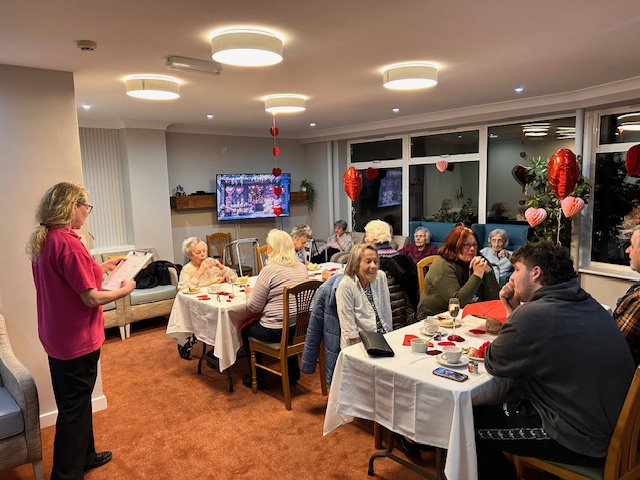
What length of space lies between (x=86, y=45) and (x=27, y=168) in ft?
2.99

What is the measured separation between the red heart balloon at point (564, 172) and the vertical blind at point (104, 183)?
521 cm

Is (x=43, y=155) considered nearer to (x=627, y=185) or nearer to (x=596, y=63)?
(x=596, y=63)

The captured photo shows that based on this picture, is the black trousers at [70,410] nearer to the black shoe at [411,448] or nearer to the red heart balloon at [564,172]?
the black shoe at [411,448]

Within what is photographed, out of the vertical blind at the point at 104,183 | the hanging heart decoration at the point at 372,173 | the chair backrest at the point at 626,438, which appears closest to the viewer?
the chair backrest at the point at 626,438

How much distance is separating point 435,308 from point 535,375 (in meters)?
1.30

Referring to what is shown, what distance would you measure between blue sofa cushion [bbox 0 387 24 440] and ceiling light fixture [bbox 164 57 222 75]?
83.6 inches

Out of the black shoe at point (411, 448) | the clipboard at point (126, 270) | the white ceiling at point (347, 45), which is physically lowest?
the black shoe at point (411, 448)

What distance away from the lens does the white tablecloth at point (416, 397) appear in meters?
1.90

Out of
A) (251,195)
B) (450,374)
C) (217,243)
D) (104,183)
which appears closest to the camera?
(450,374)

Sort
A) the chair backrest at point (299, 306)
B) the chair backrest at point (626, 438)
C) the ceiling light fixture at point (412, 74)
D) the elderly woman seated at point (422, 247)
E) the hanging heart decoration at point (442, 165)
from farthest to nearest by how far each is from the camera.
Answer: the hanging heart decoration at point (442, 165) < the elderly woman seated at point (422, 247) < the ceiling light fixture at point (412, 74) < the chair backrest at point (299, 306) < the chair backrest at point (626, 438)

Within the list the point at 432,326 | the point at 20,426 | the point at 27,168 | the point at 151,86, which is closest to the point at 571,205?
the point at 432,326

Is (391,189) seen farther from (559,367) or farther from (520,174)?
(559,367)

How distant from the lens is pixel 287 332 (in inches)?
130

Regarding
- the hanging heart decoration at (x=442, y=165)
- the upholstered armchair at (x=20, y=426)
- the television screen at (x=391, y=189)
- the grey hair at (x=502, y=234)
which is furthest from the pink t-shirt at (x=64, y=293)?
the television screen at (x=391, y=189)
